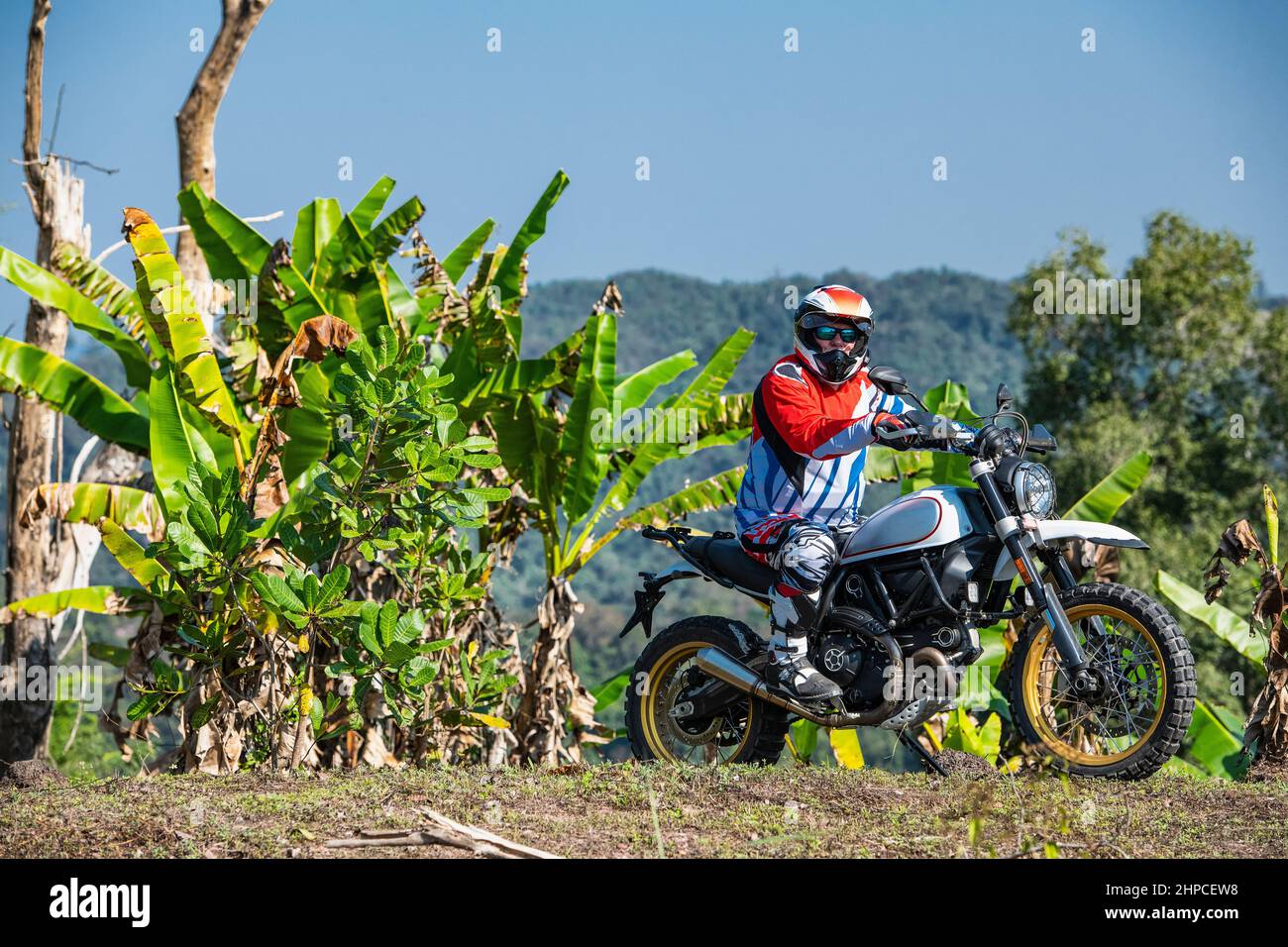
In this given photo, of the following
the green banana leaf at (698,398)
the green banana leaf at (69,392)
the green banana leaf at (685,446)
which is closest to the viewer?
the green banana leaf at (69,392)

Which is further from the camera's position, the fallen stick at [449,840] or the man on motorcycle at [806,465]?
the man on motorcycle at [806,465]

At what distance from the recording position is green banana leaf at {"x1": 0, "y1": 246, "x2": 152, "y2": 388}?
29.1 feet

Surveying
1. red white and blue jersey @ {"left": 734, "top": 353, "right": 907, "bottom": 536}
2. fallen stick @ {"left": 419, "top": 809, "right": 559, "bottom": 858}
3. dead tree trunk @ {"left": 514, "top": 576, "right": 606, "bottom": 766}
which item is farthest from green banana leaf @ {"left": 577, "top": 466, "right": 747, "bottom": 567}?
fallen stick @ {"left": 419, "top": 809, "right": 559, "bottom": 858}

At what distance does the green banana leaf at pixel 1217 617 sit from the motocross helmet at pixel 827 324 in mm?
3473

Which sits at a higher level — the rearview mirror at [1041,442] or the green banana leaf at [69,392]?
the green banana leaf at [69,392]

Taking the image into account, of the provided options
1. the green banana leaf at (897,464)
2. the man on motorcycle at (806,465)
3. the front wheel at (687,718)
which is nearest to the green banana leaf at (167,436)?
the front wheel at (687,718)

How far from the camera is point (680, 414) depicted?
30.7ft

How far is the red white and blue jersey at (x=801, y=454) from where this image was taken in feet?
18.8

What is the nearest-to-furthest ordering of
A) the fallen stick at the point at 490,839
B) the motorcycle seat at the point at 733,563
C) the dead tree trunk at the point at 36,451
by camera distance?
the fallen stick at the point at 490,839, the motorcycle seat at the point at 733,563, the dead tree trunk at the point at 36,451

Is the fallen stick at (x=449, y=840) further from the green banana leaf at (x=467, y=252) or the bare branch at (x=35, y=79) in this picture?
the bare branch at (x=35, y=79)

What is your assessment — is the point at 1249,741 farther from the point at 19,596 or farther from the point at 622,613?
the point at 622,613

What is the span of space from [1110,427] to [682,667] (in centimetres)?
1985

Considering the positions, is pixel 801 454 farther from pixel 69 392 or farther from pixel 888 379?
pixel 69 392

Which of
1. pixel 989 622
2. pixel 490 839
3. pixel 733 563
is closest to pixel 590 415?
pixel 733 563
